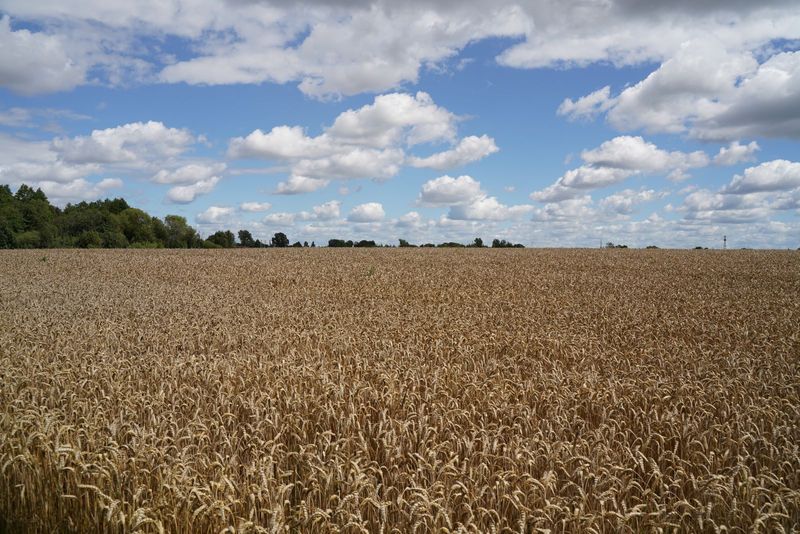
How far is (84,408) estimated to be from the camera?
6.43 meters

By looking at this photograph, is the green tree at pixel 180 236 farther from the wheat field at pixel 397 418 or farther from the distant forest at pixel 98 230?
the wheat field at pixel 397 418

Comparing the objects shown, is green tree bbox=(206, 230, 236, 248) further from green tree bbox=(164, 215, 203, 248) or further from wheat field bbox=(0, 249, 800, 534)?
wheat field bbox=(0, 249, 800, 534)

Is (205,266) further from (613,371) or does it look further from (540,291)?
(613,371)

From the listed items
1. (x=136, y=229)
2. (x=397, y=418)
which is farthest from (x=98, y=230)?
(x=397, y=418)

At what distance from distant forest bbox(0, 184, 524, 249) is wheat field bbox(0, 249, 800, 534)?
6562 centimetres

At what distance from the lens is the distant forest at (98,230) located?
77.2 meters

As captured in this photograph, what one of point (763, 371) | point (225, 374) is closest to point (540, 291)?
point (763, 371)

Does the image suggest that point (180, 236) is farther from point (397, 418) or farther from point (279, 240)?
point (397, 418)

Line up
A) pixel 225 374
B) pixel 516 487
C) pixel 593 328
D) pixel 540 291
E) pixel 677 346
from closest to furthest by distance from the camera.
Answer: pixel 516 487 < pixel 225 374 < pixel 677 346 < pixel 593 328 < pixel 540 291

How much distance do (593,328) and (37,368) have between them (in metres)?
10.6

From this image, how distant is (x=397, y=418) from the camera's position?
21.2 feet

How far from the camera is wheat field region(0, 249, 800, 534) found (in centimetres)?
442

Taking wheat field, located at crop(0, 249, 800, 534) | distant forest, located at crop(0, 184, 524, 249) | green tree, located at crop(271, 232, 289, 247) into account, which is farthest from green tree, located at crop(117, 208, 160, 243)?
wheat field, located at crop(0, 249, 800, 534)

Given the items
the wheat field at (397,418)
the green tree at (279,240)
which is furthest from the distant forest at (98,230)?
the wheat field at (397,418)
